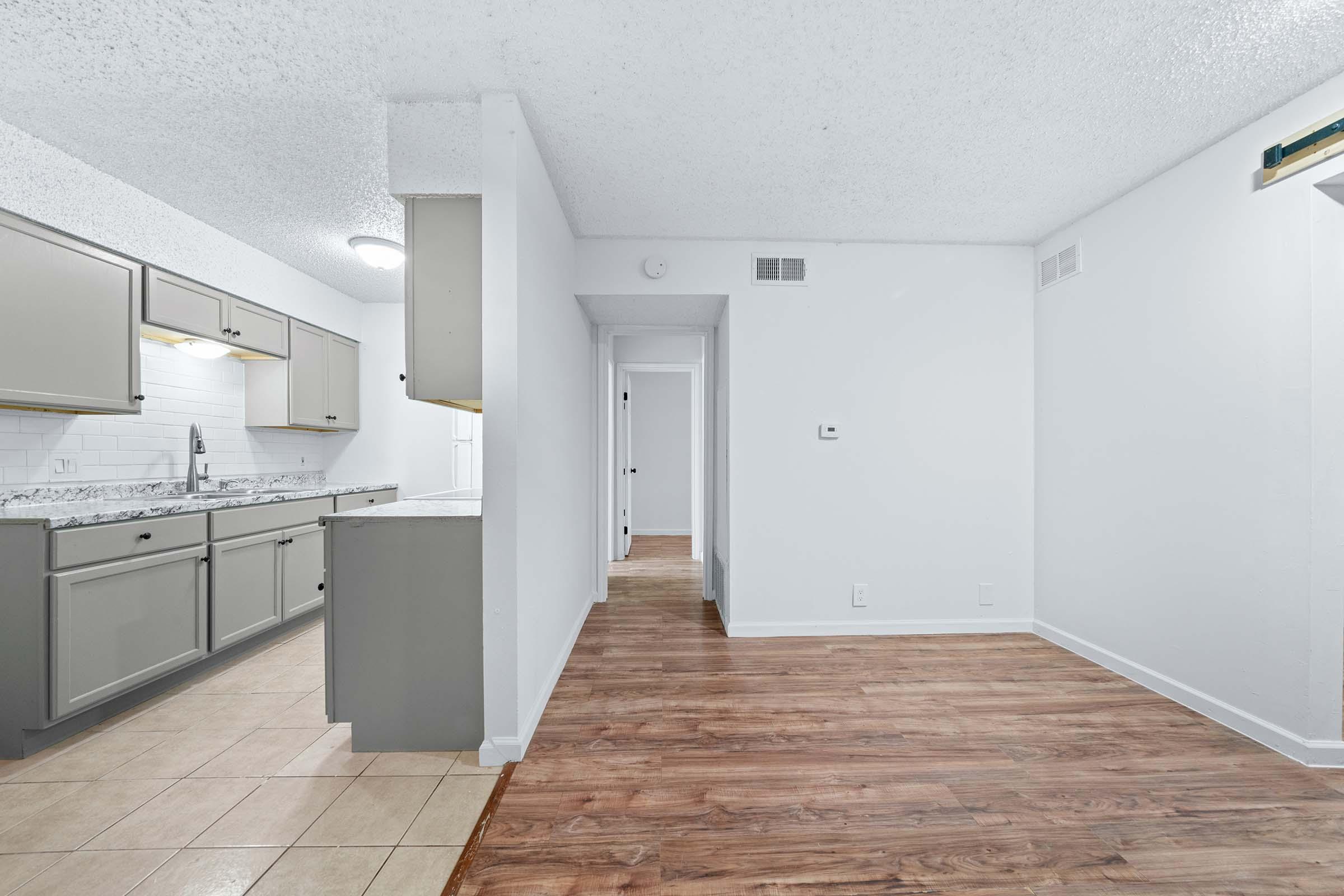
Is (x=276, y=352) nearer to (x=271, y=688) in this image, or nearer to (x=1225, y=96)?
(x=271, y=688)

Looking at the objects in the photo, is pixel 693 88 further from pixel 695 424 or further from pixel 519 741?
pixel 695 424

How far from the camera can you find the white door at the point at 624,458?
18.6ft

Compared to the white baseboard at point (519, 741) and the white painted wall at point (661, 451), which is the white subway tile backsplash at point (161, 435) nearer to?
the white baseboard at point (519, 741)

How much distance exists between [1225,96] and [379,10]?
9.79 feet

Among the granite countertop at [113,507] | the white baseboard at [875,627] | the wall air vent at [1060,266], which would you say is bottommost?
the white baseboard at [875,627]

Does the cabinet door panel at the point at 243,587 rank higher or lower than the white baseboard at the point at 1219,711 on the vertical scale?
higher

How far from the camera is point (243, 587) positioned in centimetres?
290

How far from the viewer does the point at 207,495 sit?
126 inches

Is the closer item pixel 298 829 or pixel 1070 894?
pixel 1070 894

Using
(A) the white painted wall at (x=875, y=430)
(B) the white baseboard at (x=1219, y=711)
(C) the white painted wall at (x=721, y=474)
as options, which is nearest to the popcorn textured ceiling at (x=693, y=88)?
(A) the white painted wall at (x=875, y=430)

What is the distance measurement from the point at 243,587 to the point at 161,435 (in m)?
1.10

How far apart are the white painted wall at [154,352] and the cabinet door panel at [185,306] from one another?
77 millimetres

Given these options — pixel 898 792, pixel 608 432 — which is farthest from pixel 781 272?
pixel 898 792

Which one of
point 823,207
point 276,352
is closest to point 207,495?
point 276,352
